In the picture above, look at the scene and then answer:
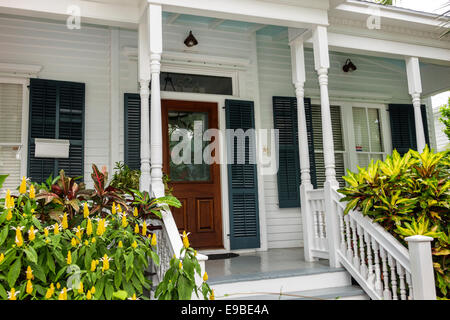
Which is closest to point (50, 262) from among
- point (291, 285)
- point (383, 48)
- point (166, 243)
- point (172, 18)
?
point (166, 243)

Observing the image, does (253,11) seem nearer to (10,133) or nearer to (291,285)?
(291,285)

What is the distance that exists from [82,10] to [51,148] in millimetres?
1616

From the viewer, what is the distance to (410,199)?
343 centimetres

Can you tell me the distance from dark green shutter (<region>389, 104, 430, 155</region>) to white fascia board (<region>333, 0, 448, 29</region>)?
1717 millimetres

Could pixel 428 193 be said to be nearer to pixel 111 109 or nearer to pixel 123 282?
pixel 123 282

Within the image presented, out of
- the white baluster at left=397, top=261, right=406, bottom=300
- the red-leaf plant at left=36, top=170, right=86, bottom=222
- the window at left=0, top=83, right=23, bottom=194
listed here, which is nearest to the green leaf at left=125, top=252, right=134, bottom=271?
the red-leaf plant at left=36, top=170, right=86, bottom=222

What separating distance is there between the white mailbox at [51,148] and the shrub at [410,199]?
10.3ft

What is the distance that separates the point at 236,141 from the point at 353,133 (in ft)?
6.97

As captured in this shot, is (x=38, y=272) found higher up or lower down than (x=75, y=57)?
lower down

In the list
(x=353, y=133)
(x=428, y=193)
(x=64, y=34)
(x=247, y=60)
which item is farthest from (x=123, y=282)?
(x=353, y=133)

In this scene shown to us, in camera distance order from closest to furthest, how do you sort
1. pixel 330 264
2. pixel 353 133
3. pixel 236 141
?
1. pixel 330 264
2. pixel 236 141
3. pixel 353 133

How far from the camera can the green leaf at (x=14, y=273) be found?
2.14 meters
